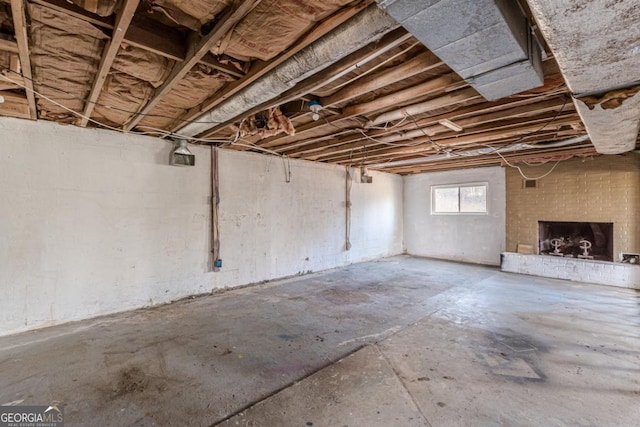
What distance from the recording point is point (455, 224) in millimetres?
6809

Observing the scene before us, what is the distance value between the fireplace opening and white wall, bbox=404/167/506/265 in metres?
0.73

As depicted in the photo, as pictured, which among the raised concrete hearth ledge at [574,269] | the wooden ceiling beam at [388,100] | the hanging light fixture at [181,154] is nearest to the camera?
the wooden ceiling beam at [388,100]

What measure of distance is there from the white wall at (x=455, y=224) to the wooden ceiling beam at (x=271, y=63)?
585 centimetres

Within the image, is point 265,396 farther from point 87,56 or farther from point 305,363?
point 87,56

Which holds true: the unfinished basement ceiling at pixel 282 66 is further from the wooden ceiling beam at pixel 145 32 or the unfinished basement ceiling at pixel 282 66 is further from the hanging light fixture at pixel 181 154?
the hanging light fixture at pixel 181 154

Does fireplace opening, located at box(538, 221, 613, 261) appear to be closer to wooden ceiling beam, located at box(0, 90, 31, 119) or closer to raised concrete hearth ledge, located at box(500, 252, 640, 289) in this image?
raised concrete hearth ledge, located at box(500, 252, 640, 289)

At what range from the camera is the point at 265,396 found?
190 centimetres

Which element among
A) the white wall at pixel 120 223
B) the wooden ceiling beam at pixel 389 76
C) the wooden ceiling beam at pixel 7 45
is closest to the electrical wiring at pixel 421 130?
the wooden ceiling beam at pixel 389 76

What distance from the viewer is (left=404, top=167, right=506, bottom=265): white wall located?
20.3ft

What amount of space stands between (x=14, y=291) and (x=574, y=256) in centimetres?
800

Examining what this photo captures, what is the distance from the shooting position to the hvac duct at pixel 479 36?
46.1 inches

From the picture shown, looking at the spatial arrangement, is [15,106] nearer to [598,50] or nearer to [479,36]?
[479,36]

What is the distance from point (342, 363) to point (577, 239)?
5.52 metres

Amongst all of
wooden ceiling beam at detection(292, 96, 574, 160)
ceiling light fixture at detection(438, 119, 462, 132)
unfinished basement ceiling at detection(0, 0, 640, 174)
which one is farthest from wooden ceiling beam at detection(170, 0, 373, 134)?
ceiling light fixture at detection(438, 119, 462, 132)
